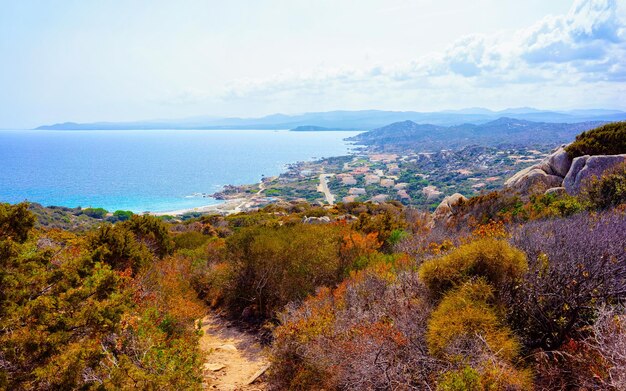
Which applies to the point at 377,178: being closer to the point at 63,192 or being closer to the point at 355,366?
the point at 63,192

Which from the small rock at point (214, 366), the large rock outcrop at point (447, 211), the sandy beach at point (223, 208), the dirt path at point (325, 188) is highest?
the large rock outcrop at point (447, 211)

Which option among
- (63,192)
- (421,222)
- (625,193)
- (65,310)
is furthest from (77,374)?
(63,192)

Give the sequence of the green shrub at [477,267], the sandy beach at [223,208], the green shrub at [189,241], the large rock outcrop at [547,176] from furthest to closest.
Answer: the sandy beach at [223,208] → the green shrub at [189,241] → the large rock outcrop at [547,176] → the green shrub at [477,267]

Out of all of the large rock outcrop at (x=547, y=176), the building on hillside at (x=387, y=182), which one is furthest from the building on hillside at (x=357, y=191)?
the large rock outcrop at (x=547, y=176)

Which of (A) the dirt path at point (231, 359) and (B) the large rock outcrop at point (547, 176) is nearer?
(A) the dirt path at point (231, 359)

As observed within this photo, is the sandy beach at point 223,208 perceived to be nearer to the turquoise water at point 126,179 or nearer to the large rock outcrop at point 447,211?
the turquoise water at point 126,179

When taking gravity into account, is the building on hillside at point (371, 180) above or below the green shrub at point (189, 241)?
below

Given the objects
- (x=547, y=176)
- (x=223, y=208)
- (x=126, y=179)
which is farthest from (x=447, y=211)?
(x=126, y=179)

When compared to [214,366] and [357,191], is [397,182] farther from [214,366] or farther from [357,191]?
[214,366]
